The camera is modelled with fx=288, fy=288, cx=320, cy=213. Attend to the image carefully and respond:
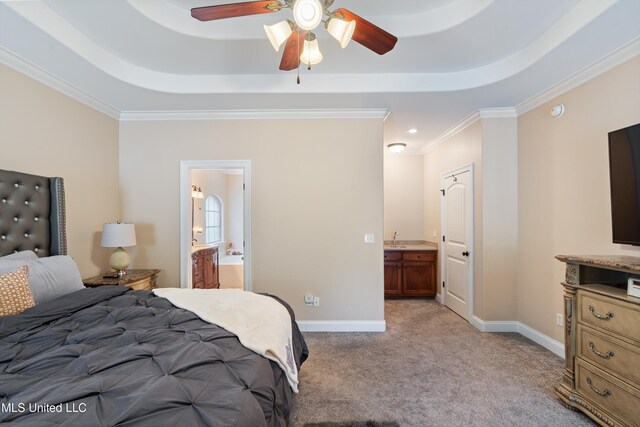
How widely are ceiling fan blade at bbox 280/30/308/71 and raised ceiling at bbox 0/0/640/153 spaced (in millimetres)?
620

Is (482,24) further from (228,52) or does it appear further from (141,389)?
(141,389)

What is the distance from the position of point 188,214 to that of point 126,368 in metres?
2.66

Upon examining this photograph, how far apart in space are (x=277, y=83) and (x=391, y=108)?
137cm

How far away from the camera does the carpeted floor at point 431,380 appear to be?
78.3 inches

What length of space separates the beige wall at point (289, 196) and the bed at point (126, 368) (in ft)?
4.89

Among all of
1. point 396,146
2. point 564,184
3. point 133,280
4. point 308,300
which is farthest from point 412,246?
point 133,280

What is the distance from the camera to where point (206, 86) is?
3.01 metres

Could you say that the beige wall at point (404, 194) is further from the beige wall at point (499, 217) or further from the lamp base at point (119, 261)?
the lamp base at point (119, 261)

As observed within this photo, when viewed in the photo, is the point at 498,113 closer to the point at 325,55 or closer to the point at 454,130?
the point at 454,130

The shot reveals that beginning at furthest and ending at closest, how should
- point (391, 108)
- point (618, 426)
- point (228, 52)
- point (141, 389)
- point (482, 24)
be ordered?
point (391, 108) → point (228, 52) → point (482, 24) → point (618, 426) → point (141, 389)

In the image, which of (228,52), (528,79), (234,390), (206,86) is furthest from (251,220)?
(528,79)

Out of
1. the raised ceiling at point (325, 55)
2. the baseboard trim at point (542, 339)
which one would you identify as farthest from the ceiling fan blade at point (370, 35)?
the baseboard trim at point (542, 339)

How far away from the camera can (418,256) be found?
4.80 metres

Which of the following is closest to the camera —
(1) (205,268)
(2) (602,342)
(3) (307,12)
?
(3) (307,12)
